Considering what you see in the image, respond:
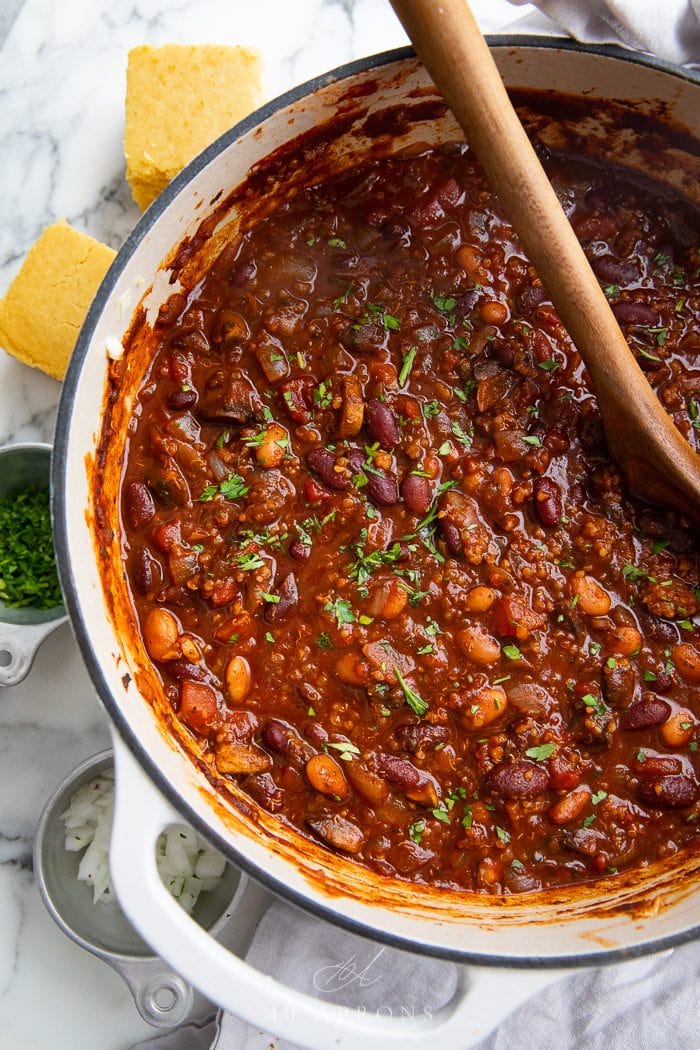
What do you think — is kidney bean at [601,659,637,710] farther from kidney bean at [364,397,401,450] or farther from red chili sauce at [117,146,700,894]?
kidney bean at [364,397,401,450]

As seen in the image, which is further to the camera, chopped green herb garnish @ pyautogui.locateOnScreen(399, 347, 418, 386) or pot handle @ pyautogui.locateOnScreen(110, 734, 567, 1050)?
chopped green herb garnish @ pyautogui.locateOnScreen(399, 347, 418, 386)

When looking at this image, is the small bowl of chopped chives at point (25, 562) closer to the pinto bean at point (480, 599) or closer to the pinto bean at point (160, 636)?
the pinto bean at point (160, 636)

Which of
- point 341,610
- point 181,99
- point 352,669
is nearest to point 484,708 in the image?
point 352,669

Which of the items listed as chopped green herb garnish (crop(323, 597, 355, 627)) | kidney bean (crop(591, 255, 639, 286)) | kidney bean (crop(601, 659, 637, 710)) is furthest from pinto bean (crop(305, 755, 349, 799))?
kidney bean (crop(591, 255, 639, 286))

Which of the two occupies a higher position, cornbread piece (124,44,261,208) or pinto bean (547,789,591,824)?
cornbread piece (124,44,261,208)

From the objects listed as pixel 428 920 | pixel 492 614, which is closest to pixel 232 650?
pixel 492 614

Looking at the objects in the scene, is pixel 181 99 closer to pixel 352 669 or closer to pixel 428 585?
pixel 428 585

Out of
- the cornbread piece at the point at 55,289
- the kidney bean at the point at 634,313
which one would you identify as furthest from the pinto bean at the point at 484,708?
the cornbread piece at the point at 55,289
